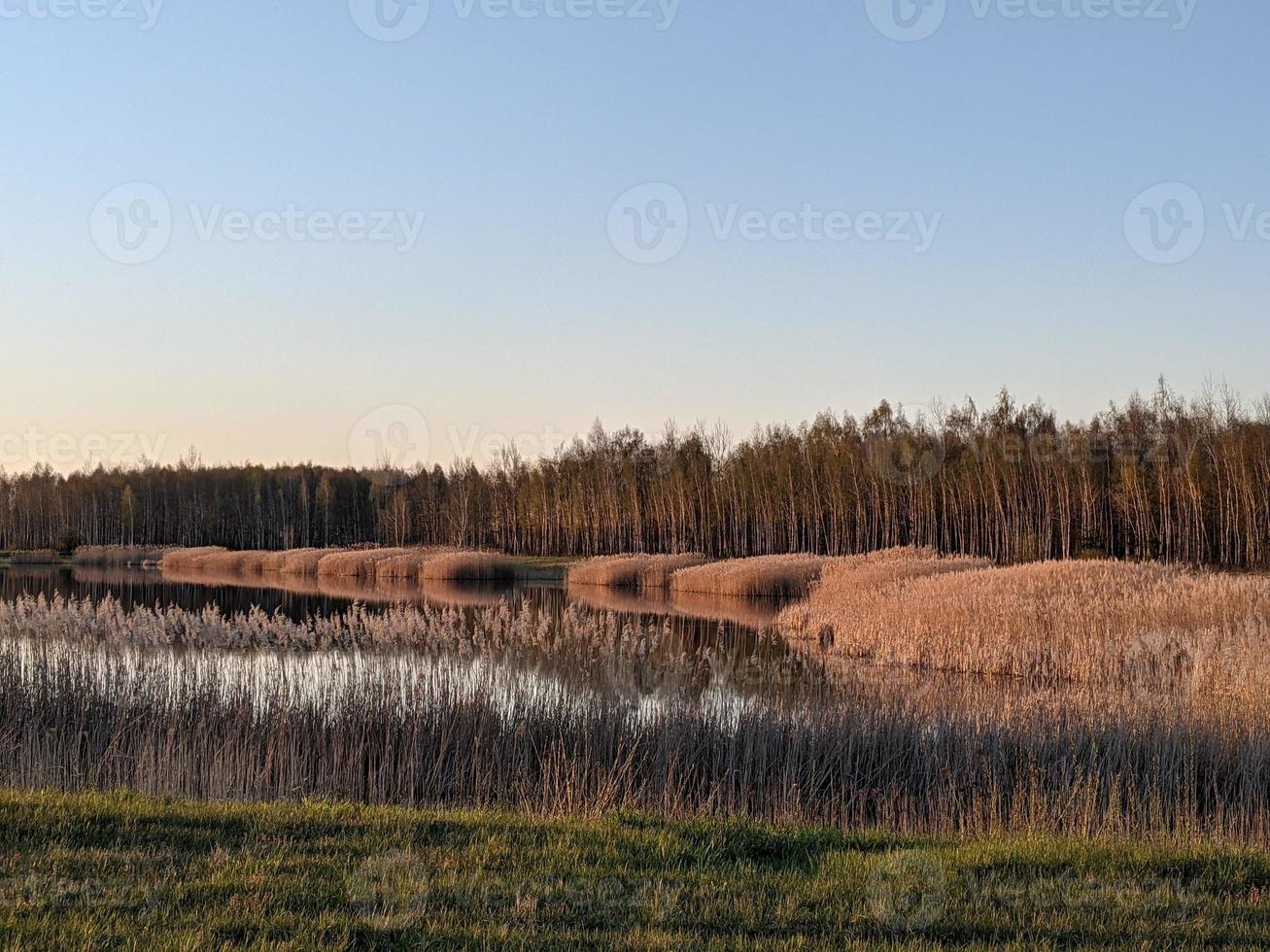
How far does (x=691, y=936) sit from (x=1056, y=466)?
44.3 meters

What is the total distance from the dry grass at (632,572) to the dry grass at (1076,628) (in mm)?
18171

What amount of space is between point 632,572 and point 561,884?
1464 inches

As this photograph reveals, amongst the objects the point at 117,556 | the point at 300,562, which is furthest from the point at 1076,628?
the point at 117,556

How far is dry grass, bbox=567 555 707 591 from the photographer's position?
42000 mm

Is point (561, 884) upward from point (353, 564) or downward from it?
downward

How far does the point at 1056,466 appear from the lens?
147 ft

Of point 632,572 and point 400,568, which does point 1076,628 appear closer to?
point 632,572

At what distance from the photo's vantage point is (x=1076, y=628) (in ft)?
54.2

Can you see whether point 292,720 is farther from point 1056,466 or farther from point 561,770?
point 1056,466

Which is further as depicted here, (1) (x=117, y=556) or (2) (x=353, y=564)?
(1) (x=117, y=556)

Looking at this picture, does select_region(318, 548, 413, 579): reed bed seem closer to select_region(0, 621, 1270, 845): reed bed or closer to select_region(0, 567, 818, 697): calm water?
select_region(0, 567, 818, 697): calm water

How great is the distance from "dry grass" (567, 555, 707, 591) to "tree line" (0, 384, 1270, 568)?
37.7ft

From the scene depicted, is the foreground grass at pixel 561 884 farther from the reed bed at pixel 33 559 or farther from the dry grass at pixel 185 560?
the reed bed at pixel 33 559

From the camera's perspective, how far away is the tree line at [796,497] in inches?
1687
